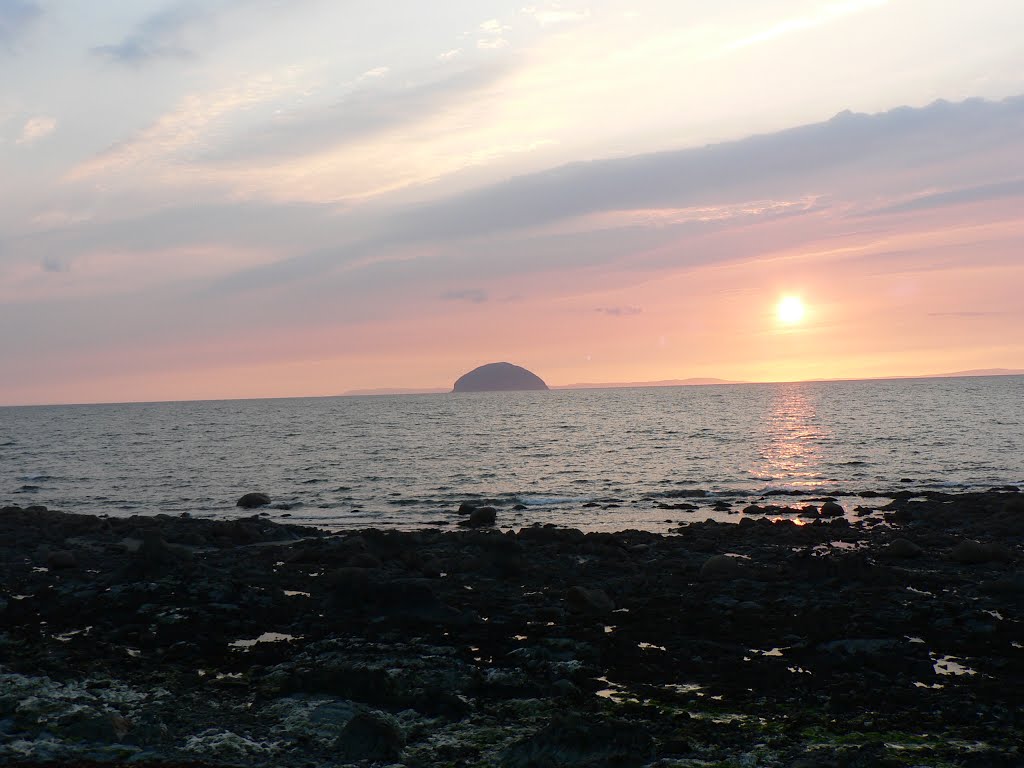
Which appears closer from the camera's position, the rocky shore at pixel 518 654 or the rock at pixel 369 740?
the rock at pixel 369 740

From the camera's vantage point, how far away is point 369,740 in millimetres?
11086

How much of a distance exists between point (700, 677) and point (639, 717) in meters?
2.26

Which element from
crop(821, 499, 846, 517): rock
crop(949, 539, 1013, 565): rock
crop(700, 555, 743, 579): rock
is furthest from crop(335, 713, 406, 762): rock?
crop(821, 499, 846, 517): rock

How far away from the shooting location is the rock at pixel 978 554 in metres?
23.0

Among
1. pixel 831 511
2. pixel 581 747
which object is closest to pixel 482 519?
A: pixel 831 511

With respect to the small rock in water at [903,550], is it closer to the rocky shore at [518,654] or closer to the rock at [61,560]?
the rocky shore at [518,654]

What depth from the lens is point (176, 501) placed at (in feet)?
152

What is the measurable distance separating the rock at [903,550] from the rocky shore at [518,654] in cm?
7

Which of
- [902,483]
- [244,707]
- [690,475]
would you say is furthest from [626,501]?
[244,707]

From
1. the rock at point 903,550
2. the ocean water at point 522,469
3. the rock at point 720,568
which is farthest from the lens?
the ocean water at point 522,469

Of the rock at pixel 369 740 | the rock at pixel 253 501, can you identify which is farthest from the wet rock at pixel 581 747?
the rock at pixel 253 501

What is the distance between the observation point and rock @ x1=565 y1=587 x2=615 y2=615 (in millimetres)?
18578

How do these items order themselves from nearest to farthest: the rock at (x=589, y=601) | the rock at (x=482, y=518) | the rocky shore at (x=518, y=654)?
the rocky shore at (x=518, y=654) < the rock at (x=589, y=601) < the rock at (x=482, y=518)

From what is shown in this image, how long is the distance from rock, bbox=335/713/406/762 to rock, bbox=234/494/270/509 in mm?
33666
